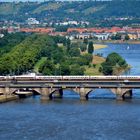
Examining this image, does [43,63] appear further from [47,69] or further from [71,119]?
[71,119]

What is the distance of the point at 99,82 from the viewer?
170 ft

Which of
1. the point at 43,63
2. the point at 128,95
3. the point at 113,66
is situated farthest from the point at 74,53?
the point at 128,95

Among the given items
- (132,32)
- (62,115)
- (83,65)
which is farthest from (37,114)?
(132,32)

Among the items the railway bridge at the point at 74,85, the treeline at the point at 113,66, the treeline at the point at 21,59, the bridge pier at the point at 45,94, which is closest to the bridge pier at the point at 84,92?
the railway bridge at the point at 74,85

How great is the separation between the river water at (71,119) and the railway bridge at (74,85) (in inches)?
24.6

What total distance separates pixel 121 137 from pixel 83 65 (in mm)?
38425

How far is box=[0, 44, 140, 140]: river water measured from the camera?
A: 38.2 m

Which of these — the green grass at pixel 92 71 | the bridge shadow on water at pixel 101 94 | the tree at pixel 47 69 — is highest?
the tree at pixel 47 69

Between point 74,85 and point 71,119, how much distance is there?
9.20m

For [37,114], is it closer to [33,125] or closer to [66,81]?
[33,125]

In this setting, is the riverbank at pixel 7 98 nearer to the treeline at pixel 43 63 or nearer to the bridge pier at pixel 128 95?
the bridge pier at pixel 128 95

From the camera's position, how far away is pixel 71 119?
42.7 m

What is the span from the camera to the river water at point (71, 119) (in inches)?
1503

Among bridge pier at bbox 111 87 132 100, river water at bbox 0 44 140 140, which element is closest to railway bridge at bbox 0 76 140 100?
bridge pier at bbox 111 87 132 100
